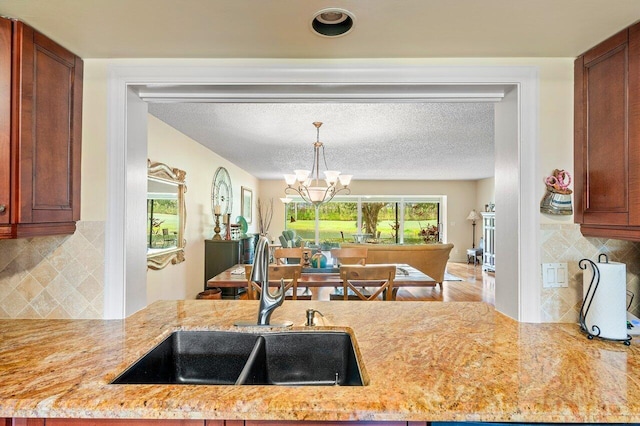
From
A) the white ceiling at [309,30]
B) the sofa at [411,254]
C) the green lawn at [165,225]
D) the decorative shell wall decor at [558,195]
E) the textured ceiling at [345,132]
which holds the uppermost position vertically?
the textured ceiling at [345,132]

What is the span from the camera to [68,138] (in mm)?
1333

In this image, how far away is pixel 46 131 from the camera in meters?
1.22

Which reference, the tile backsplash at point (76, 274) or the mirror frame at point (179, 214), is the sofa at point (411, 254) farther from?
the tile backsplash at point (76, 274)

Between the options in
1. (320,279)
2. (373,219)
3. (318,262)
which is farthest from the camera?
(373,219)

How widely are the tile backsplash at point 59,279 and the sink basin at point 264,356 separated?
16.9 inches

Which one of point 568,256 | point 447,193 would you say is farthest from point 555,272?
point 447,193

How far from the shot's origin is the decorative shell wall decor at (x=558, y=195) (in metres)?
1.35

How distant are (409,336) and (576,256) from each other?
0.79 m

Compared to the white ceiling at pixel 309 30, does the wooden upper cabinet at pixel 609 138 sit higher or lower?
lower

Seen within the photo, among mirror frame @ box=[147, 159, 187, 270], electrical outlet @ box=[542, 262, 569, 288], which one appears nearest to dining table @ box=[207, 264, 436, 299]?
mirror frame @ box=[147, 159, 187, 270]

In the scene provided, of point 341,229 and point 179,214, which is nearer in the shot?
point 179,214

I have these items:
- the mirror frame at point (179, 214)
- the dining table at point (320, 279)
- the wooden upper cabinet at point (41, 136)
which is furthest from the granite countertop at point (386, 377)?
the mirror frame at point (179, 214)

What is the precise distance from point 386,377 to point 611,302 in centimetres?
91

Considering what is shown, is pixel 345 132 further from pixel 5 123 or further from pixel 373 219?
pixel 373 219
